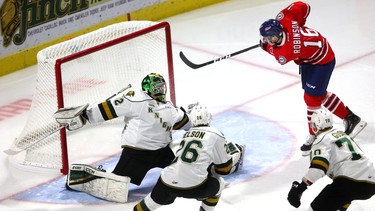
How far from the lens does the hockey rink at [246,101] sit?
4996 millimetres

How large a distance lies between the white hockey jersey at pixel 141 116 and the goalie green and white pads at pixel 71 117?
0.04 meters

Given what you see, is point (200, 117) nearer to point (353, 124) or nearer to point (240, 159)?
point (240, 159)

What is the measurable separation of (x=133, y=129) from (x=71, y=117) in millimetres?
333

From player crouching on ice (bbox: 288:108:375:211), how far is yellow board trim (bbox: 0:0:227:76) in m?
3.46

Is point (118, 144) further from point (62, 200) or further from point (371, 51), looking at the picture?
point (371, 51)

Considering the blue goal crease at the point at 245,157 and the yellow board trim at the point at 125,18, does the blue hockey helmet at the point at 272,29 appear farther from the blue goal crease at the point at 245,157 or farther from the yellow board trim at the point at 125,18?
the yellow board trim at the point at 125,18

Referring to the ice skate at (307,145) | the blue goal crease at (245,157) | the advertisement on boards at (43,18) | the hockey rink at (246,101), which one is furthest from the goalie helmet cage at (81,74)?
the advertisement on boards at (43,18)

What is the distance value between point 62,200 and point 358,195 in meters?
1.64

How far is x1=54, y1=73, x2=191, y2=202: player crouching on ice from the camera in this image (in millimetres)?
4805

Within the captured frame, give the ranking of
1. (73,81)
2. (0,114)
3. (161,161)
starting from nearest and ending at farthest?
(161,161)
(73,81)
(0,114)

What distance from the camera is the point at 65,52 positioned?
5.48m

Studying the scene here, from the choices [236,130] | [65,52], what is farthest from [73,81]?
[236,130]

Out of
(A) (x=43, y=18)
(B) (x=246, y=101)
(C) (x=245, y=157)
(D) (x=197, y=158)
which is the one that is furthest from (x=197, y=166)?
(A) (x=43, y=18)

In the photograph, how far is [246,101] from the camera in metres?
6.31
